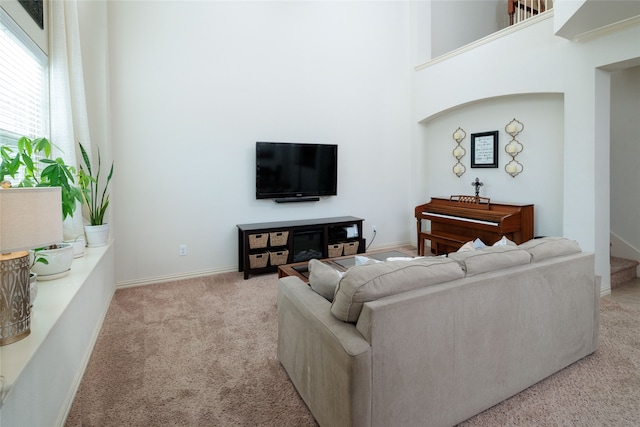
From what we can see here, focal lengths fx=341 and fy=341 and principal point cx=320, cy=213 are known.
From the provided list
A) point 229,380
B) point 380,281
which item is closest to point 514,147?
point 380,281

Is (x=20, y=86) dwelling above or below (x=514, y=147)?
above

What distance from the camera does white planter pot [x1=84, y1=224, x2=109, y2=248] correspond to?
3076 millimetres

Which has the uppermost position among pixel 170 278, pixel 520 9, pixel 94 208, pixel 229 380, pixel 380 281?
pixel 520 9

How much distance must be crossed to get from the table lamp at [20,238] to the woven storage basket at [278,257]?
8.71ft

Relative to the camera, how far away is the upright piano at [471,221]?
12.7ft

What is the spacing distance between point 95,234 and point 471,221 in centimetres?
401

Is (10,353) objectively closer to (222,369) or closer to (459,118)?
(222,369)

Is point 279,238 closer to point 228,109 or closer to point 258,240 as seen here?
point 258,240

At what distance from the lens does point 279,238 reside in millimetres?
4086

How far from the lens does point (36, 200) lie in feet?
4.25

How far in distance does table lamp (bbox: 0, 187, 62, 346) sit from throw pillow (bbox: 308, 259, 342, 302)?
3.80 ft

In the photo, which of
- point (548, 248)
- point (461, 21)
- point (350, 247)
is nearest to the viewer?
point (548, 248)

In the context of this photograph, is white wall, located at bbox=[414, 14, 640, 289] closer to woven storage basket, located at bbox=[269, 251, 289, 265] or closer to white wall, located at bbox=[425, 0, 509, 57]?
white wall, located at bbox=[425, 0, 509, 57]

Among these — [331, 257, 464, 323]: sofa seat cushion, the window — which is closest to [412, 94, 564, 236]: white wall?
[331, 257, 464, 323]: sofa seat cushion
